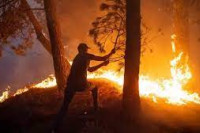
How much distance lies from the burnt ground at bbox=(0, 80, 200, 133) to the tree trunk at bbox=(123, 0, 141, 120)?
471 mm

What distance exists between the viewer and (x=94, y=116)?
11859 millimetres

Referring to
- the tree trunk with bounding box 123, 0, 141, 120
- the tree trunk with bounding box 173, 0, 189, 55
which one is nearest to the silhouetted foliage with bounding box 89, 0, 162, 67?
the tree trunk with bounding box 123, 0, 141, 120

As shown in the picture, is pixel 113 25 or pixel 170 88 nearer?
pixel 113 25

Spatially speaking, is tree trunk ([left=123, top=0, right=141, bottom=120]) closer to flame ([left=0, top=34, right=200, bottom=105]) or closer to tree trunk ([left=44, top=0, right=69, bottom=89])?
flame ([left=0, top=34, right=200, bottom=105])

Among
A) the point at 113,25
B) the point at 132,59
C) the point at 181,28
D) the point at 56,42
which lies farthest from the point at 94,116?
the point at 181,28

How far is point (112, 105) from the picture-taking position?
12.9 meters

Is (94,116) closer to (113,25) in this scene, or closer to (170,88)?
(113,25)

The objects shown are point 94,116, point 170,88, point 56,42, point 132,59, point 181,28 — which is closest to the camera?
point 132,59

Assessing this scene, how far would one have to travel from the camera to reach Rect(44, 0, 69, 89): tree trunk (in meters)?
15.1

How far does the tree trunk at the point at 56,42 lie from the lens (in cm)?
1511

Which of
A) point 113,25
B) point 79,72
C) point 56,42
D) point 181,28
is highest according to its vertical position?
point 181,28

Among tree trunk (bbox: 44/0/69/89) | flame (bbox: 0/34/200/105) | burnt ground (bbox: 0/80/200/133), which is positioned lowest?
burnt ground (bbox: 0/80/200/133)

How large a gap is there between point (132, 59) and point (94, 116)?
2.33 metres

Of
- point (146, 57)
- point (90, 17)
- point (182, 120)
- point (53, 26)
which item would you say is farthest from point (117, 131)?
point (90, 17)
